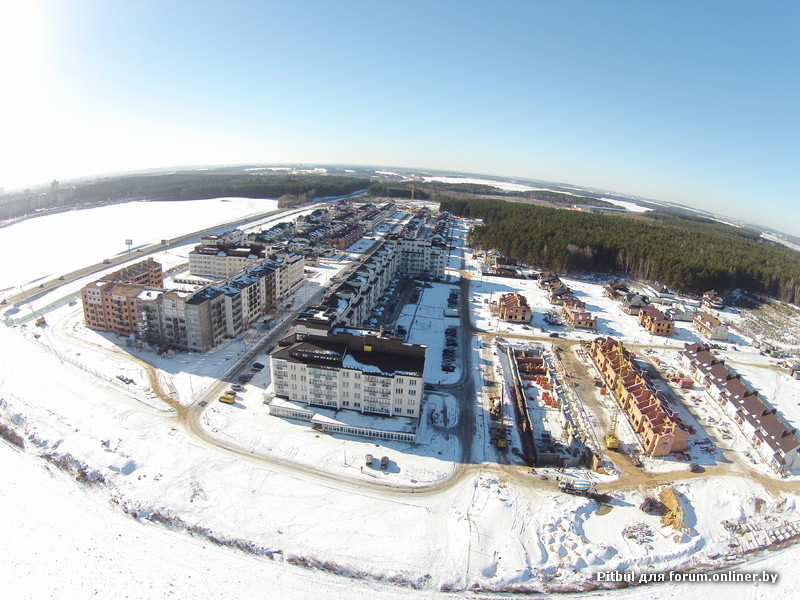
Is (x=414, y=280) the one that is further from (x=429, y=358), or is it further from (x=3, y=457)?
(x=3, y=457)

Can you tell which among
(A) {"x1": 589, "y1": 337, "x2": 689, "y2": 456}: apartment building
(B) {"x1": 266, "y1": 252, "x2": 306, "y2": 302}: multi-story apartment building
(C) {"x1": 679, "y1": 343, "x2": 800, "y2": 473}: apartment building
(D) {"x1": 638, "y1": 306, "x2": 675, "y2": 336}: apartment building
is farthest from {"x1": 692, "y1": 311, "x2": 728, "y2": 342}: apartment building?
(B) {"x1": 266, "y1": 252, "x2": 306, "y2": 302}: multi-story apartment building

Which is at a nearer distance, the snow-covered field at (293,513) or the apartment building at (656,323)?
the snow-covered field at (293,513)

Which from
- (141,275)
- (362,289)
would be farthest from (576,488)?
(141,275)

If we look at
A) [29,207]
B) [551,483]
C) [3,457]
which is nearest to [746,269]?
[551,483]

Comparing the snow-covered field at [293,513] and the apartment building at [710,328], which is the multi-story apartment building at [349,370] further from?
the apartment building at [710,328]

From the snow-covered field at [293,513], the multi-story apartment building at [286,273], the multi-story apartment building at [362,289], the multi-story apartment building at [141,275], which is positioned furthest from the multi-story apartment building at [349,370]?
the multi-story apartment building at [141,275]

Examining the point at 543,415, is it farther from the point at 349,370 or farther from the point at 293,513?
the point at 293,513
